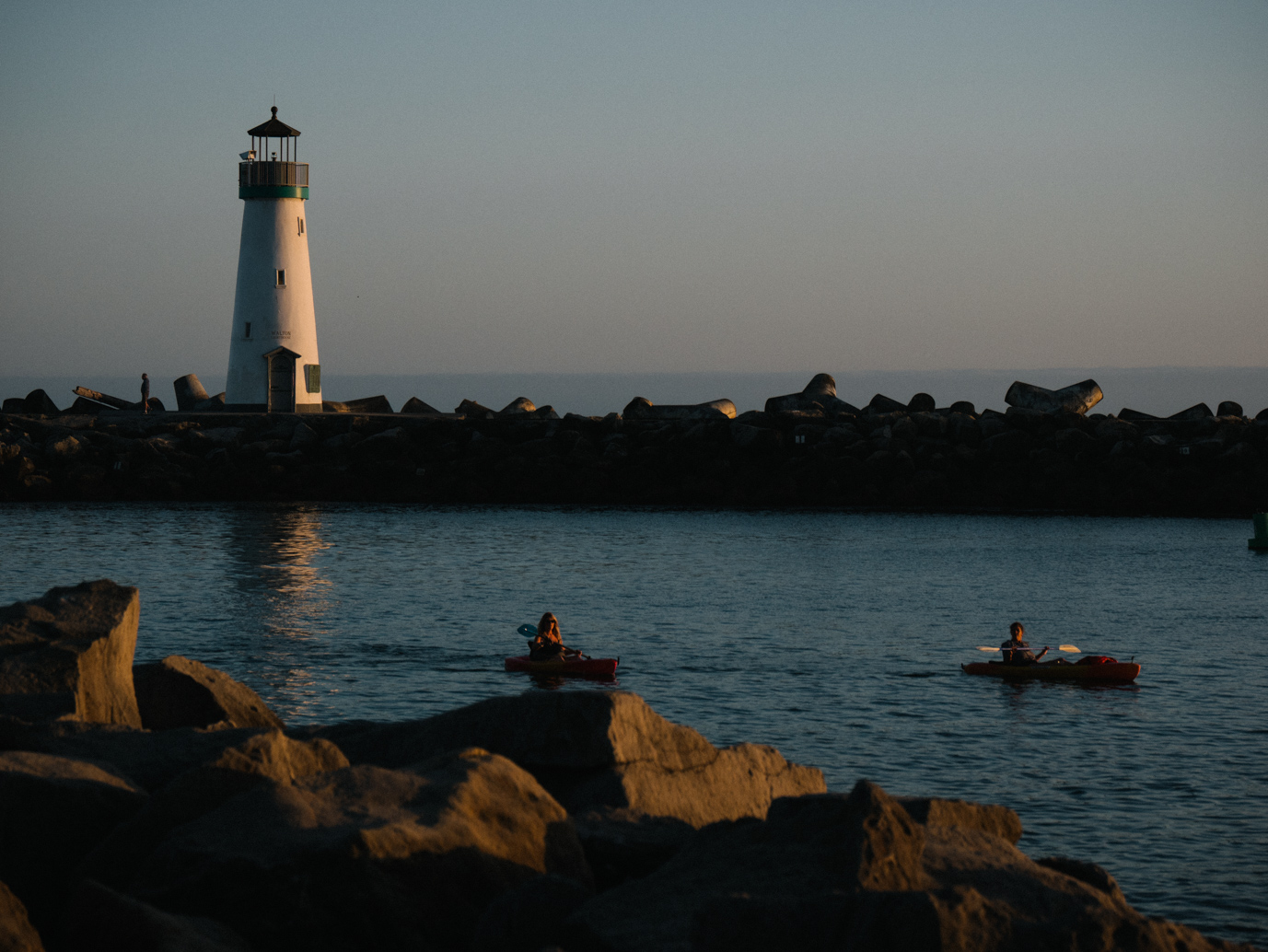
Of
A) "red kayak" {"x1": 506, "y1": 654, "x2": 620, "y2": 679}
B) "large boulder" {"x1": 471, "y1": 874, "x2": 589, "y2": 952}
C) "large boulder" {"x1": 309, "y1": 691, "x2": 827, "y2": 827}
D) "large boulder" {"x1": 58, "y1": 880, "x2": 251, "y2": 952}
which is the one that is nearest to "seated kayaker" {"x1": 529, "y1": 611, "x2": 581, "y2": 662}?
"red kayak" {"x1": 506, "y1": 654, "x2": 620, "y2": 679}

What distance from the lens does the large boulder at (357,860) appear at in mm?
6688

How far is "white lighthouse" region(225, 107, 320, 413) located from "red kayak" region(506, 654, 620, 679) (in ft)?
126

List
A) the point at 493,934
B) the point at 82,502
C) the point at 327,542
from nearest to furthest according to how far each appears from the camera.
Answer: the point at 493,934
the point at 327,542
the point at 82,502

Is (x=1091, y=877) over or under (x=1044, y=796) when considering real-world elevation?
over

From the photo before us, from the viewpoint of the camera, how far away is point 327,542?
41719 mm

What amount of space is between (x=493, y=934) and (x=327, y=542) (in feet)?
119

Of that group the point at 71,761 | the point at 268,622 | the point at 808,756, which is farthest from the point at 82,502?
the point at 71,761

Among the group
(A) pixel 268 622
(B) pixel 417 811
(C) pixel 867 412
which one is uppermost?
(C) pixel 867 412

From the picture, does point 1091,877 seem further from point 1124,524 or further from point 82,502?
point 82,502

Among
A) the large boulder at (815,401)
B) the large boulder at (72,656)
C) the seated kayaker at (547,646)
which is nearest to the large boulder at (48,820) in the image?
the large boulder at (72,656)

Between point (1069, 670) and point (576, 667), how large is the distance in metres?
7.83

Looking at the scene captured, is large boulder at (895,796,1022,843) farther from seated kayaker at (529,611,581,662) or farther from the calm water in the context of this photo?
seated kayaker at (529,611,581,662)

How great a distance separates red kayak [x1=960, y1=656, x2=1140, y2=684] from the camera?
2031cm

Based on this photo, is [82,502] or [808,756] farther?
[82,502]
